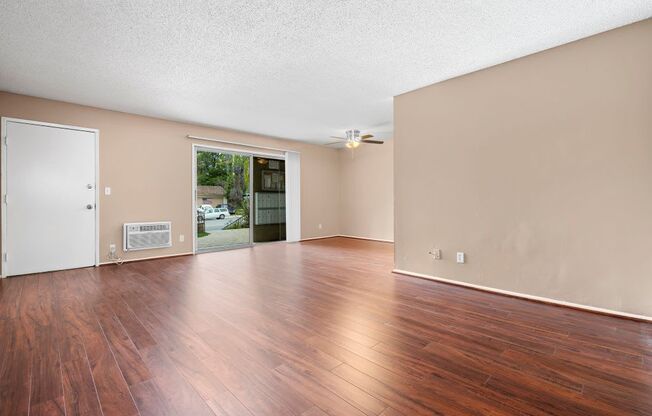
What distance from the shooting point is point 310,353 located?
1.99 metres

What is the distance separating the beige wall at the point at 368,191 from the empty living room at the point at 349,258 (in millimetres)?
2574

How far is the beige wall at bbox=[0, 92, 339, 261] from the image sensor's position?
14.6 ft

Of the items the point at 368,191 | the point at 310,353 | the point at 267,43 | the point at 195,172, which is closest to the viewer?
the point at 310,353

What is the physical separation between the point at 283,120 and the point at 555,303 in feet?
15.7

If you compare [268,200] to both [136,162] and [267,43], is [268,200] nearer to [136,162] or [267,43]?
[136,162]

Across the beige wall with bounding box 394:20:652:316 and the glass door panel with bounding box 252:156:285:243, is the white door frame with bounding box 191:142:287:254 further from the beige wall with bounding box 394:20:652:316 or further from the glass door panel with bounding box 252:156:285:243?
the beige wall with bounding box 394:20:652:316

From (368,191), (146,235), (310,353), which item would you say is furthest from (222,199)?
(310,353)

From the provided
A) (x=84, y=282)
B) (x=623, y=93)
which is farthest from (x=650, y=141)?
(x=84, y=282)

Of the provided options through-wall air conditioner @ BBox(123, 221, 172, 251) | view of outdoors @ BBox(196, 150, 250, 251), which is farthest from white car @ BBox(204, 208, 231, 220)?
through-wall air conditioner @ BBox(123, 221, 172, 251)

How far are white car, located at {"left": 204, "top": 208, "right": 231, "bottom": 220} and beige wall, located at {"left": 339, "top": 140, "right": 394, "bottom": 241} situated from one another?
345cm

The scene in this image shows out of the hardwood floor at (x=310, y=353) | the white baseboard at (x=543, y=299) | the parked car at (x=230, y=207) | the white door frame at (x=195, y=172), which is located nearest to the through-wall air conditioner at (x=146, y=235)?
the white door frame at (x=195, y=172)

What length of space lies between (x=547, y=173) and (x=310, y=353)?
2.84 metres

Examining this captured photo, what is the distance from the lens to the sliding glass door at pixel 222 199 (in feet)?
19.8

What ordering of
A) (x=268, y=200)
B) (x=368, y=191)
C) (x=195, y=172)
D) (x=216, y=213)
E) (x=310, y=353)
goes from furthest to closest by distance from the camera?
(x=368, y=191)
(x=268, y=200)
(x=216, y=213)
(x=195, y=172)
(x=310, y=353)
